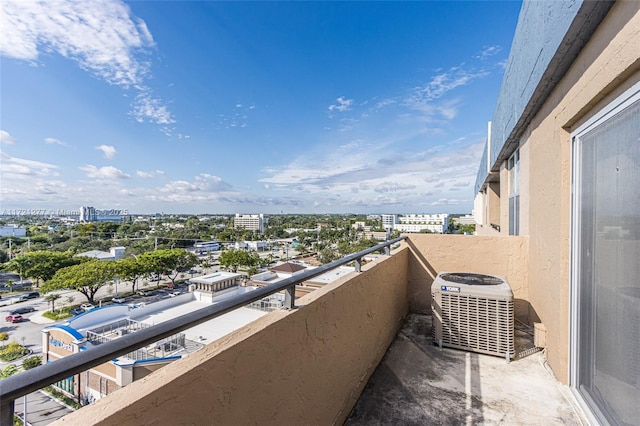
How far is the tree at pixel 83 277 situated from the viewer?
11312mm

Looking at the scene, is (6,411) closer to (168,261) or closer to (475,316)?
(475,316)

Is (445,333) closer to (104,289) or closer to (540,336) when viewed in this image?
(540,336)

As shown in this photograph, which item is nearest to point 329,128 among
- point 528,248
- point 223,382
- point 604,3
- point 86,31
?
point 86,31

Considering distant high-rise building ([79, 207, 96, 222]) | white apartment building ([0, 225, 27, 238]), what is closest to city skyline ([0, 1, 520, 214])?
white apartment building ([0, 225, 27, 238])

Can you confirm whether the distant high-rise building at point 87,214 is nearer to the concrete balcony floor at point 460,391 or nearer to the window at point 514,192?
the concrete balcony floor at point 460,391

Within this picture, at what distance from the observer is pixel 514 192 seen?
16.5ft

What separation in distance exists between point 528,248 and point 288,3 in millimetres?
7974

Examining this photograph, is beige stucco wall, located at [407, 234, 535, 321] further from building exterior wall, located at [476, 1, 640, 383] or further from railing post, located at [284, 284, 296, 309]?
railing post, located at [284, 284, 296, 309]

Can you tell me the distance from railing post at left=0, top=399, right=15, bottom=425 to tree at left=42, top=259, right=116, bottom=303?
14.3 metres

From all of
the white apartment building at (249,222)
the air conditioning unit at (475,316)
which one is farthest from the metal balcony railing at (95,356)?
the white apartment building at (249,222)

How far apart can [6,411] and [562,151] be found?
10.8 feet

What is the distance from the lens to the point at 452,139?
38.3 ft

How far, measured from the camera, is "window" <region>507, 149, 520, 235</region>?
4660mm

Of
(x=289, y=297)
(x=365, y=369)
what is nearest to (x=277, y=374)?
(x=289, y=297)
